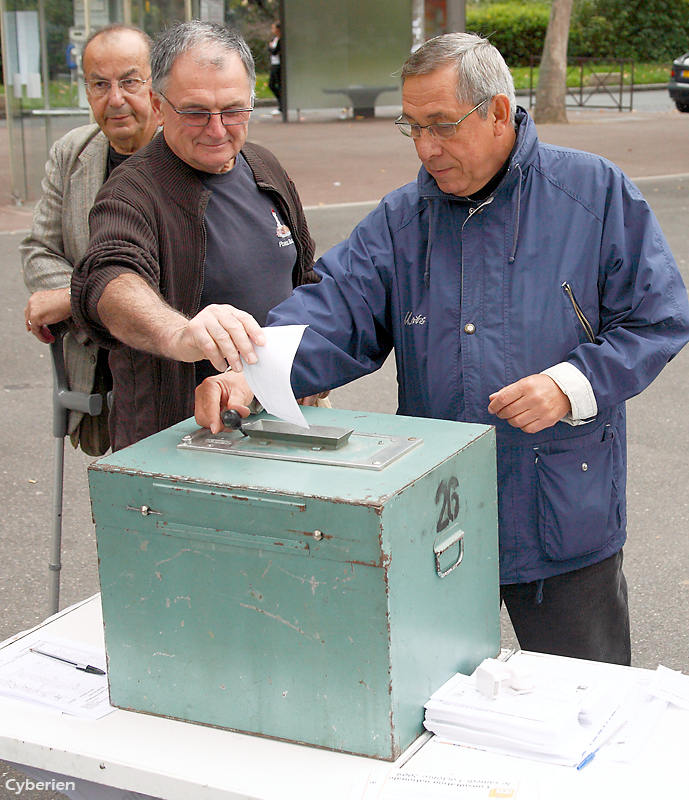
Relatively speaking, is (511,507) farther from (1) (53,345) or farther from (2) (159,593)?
(1) (53,345)

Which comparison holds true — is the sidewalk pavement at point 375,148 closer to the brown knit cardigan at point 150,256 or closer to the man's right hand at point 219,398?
the brown knit cardigan at point 150,256

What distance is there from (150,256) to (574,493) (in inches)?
42.0

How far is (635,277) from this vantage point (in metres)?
2.05

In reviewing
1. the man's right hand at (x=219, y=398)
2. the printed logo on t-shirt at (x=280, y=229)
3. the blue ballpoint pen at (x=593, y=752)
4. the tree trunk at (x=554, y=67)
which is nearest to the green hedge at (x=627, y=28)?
the tree trunk at (x=554, y=67)

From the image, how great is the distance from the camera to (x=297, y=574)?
1552 millimetres

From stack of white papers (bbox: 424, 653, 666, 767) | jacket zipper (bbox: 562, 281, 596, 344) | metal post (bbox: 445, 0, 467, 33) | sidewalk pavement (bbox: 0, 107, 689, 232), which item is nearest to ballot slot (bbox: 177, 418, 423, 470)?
stack of white papers (bbox: 424, 653, 666, 767)

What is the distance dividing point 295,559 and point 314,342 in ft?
2.24

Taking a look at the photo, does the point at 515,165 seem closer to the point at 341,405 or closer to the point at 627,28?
the point at 341,405

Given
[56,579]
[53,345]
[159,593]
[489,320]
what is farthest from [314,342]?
[56,579]

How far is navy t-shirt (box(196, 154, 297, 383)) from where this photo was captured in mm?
2553

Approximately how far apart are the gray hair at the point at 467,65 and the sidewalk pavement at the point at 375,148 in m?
8.38

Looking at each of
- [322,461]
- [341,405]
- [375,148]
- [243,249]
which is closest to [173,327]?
[322,461]

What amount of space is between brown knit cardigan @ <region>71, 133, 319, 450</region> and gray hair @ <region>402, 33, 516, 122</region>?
694mm

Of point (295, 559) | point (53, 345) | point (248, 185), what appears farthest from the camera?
point (53, 345)
